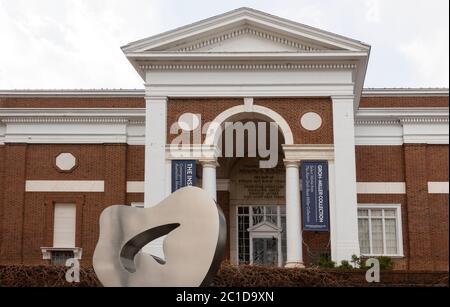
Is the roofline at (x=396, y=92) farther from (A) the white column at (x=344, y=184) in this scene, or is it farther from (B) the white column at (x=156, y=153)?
(B) the white column at (x=156, y=153)

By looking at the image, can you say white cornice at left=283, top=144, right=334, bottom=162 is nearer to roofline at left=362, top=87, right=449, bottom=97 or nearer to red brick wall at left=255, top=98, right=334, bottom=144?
red brick wall at left=255, top=98, right=334, bottom=144

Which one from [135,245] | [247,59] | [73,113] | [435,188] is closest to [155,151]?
[247,59]

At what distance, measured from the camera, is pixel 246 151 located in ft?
106

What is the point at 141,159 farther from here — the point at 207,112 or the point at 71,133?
the point at 207,112

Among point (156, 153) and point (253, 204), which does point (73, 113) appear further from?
point (253, 204)

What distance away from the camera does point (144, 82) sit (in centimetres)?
2875

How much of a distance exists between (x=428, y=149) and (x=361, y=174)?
3253 millimetres

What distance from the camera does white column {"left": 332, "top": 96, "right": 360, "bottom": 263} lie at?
26.7 metres

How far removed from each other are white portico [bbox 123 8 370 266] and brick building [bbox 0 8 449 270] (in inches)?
1.6

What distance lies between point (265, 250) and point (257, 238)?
627mm

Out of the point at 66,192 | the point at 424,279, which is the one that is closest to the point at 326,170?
the point at 424,279

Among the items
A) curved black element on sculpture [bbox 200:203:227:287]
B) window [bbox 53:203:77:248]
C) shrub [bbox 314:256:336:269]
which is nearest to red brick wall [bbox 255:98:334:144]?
shrub [bbox 314:256:336:269]
